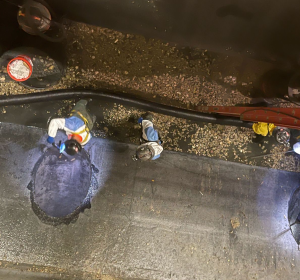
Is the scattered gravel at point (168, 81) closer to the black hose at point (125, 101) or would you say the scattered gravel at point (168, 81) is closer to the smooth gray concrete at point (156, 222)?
the black hose at point (125, 101)

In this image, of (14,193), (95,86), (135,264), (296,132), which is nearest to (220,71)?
(296,132)

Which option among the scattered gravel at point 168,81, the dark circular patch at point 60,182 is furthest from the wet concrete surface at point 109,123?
the dark circular patch at point 60,182

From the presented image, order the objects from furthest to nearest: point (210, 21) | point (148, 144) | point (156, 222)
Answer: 1. point (156, 222)
2. point (210, 21)
3. point (148, 144)

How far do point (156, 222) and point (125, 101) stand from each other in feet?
5.91

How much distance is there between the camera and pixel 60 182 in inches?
115

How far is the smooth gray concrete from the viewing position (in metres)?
2.81

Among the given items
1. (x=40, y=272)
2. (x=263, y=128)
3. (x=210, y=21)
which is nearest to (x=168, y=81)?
(x=210, y=21)

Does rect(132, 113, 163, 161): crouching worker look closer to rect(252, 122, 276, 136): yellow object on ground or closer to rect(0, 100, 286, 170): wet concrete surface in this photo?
rect(0, 100, 286, 170): wet concrete surface

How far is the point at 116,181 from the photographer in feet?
9.92

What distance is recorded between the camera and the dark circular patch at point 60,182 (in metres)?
2.86

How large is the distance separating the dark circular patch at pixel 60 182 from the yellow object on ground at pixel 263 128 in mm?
Result: 2581

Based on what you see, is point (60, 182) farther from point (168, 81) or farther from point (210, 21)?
point (210, 21)

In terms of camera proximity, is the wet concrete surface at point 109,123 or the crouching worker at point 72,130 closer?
the crouching worker at point 72,130

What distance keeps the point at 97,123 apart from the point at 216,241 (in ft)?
8.12
